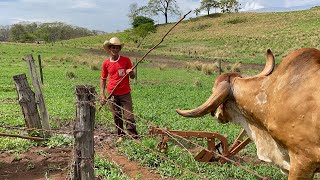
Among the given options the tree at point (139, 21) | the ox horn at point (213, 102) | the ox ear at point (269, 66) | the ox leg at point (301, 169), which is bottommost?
the ox leg at point (301, 169)

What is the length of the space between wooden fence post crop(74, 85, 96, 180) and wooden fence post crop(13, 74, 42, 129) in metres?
3.28

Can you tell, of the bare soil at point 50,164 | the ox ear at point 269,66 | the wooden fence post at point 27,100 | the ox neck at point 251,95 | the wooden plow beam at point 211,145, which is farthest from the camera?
the wooden fence post at point 27,100

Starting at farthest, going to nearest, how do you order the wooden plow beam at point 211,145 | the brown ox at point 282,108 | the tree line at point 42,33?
the tree line at point 42,33
the wooden plow beam at point 211,145
the brown ox at point 282,108

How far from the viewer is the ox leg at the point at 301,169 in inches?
120

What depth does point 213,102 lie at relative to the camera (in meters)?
3.70

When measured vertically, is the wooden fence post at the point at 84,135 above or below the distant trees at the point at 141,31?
below

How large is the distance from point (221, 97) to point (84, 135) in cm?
135

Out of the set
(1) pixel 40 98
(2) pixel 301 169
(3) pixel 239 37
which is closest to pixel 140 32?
(3) pixel 239 37

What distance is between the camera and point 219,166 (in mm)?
6082

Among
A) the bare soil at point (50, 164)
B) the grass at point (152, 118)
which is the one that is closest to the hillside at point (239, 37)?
the grass at point (152, 118)

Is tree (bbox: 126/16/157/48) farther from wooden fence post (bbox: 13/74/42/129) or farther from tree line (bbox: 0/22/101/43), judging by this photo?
wooden fence post (bbox: 13/74/42/129)

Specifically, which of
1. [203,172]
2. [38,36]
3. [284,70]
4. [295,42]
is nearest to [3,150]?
[203,172]

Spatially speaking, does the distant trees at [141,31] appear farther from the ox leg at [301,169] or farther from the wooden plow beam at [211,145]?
the ox leg at [301,169]

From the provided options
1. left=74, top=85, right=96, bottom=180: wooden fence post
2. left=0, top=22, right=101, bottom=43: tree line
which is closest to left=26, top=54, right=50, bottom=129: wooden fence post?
left=74, top=85, right=96, bottom=180: wooden fence post
